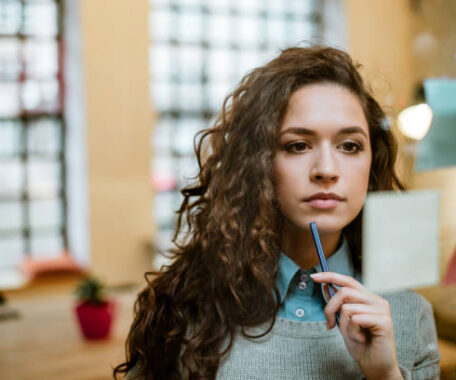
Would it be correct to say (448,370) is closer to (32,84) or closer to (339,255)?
(339,255)

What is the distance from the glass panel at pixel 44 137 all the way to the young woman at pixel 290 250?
3.82 meters

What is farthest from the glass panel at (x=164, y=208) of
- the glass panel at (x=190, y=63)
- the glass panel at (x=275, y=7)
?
the glass panel at (x=275, y=7)

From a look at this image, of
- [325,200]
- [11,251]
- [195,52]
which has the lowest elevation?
[11,251]

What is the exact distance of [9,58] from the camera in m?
4.29

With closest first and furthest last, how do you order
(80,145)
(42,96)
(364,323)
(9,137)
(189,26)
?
(364,323)
(80,145)
(9,137)
(42,96)
(189,26)

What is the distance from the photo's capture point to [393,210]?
66 cm

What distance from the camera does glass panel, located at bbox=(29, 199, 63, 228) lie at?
4.48 m

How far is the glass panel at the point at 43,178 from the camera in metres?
4.46

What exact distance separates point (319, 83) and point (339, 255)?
22 centimetres

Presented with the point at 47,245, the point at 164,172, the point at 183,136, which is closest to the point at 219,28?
the point at 183,136

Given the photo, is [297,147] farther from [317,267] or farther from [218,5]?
[218,5]

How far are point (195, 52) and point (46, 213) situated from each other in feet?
6.11

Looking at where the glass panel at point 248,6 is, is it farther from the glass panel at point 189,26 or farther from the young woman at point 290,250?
the young woman at point 290,250

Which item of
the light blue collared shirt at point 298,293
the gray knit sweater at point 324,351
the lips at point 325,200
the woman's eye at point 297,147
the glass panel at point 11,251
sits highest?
the woman's eye at point 297,147
